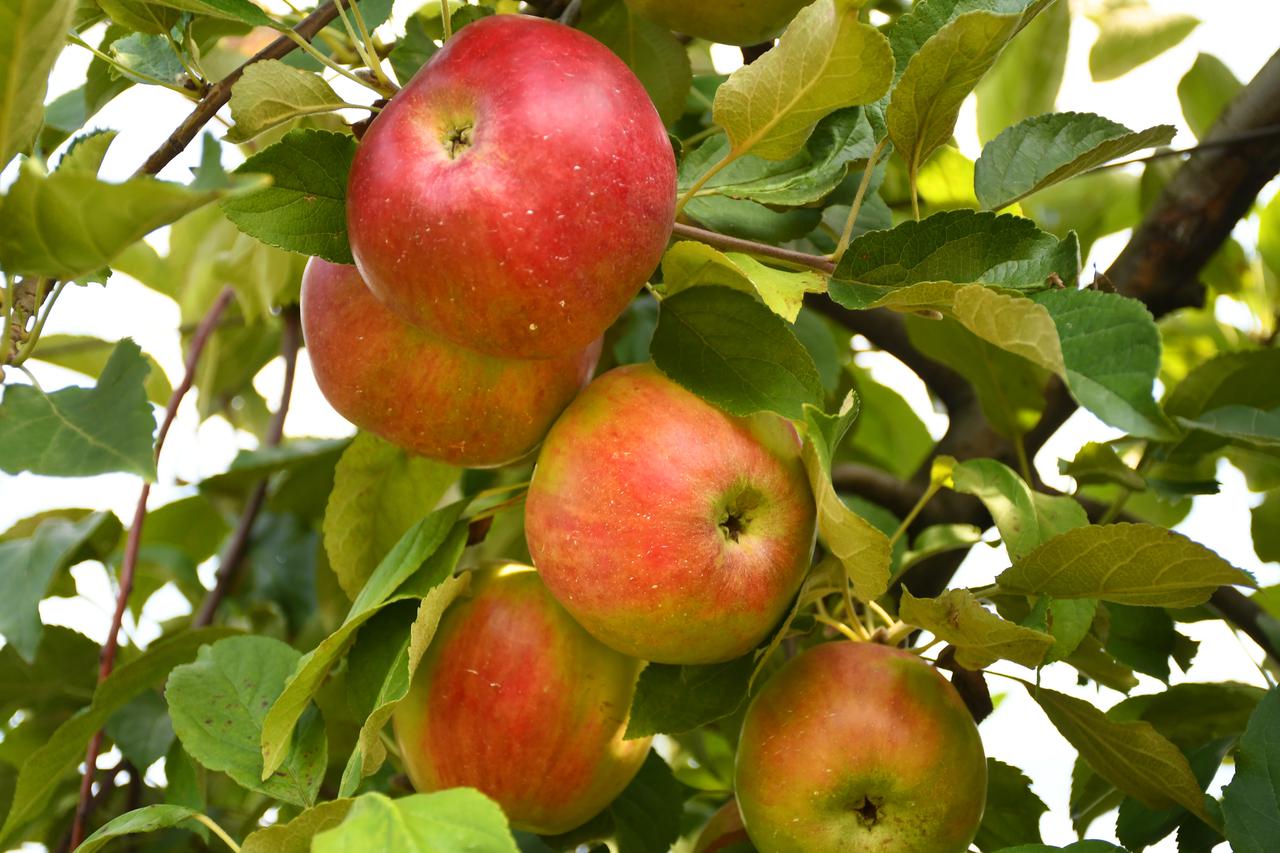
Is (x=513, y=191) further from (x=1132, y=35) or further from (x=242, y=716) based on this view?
(x=1132, y=35)

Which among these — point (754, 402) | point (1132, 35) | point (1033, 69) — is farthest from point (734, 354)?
point (1132, 35)

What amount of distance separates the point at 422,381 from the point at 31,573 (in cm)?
44

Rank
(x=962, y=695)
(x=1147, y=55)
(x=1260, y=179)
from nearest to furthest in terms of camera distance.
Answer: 1. (x=962, y=695)
2. (x=1260, y=179)
3. (x=1147, y=55)

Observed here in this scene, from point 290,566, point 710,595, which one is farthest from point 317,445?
point 710,595

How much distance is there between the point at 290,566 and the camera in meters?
1.39

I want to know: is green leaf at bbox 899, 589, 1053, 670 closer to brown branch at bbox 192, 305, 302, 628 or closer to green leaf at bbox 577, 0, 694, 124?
green leaf at bbox 577, 0, 694, 124

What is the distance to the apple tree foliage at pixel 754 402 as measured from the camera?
2.15ft

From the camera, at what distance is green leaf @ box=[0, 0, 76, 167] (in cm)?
54

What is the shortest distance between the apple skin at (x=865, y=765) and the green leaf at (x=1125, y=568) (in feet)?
0.33

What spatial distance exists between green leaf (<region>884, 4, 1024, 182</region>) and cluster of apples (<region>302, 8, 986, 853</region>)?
0.49ft

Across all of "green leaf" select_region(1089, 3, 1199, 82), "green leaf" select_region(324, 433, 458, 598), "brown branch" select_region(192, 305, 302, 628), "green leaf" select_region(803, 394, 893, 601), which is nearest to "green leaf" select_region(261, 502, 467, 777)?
"green leaf" select_region(324, 433, 458, 598)

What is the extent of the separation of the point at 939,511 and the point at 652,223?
64 cm

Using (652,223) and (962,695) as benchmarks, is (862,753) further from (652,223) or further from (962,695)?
(652,223)

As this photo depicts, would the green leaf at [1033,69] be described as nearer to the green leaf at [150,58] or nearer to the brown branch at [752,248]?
the brown branch at [752,248]
